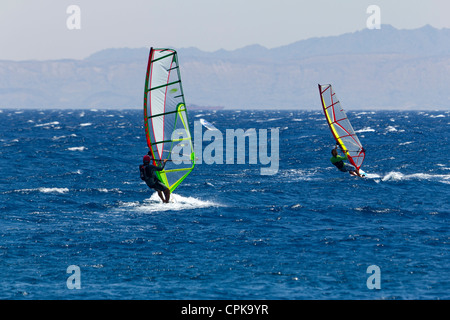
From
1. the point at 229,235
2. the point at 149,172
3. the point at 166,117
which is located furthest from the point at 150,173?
the point at 229,235

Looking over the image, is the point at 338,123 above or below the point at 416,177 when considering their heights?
above

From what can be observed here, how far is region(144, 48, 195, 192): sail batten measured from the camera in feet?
97.5

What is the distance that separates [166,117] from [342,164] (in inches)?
531

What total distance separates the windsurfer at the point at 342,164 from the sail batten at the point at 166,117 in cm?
1095

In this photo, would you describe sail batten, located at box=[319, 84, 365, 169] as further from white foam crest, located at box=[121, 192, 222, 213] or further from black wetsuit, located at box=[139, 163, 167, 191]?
black wetsuit, located at box=[139, 163, 167, 191]

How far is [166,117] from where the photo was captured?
3066 centimetres

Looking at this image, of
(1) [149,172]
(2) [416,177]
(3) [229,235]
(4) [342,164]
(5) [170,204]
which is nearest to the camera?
(3) [229,235]

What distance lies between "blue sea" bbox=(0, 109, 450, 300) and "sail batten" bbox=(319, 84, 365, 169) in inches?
82.8

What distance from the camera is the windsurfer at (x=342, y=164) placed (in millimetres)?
38719

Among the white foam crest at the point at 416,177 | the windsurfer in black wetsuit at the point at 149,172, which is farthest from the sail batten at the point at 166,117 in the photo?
the white foam crest at the point at 416,177

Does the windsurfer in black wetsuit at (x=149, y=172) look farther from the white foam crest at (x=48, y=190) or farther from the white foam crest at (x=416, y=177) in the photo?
the white foam crest at (x=416, y=177)

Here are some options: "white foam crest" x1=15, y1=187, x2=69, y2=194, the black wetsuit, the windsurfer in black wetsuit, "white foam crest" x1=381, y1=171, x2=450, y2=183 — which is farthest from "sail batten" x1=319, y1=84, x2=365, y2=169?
"white foam crest" x1=15, y1=187, x2=69, y2=194

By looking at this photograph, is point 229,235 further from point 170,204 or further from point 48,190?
point 48,190
